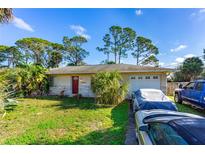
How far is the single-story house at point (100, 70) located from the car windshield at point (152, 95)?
577 centimetres

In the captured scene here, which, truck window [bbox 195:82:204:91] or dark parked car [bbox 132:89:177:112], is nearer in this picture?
dark parked car [bbox 132:89:177:112]

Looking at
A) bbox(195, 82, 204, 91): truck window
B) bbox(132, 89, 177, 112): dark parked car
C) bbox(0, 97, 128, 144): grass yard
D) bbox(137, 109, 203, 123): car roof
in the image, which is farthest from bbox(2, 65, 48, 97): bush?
bbox(137, 109, 203, 123): car roof

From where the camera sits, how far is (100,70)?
16.7 m

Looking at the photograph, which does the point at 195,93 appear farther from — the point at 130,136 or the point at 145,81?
the point at 130,136

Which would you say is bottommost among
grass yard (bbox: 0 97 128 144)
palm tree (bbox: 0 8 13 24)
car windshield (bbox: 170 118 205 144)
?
grass yard (bbox: 0 97 128 144)

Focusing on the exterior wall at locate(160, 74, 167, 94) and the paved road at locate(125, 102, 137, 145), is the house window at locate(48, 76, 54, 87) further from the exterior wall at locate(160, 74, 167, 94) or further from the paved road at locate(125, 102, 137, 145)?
the paved road at locate(125, 102, 137, 145)

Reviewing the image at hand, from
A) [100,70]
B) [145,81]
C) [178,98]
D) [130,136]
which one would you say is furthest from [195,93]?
[100,70]

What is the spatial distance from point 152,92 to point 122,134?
3832 millimetres

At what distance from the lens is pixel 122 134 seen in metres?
6.52

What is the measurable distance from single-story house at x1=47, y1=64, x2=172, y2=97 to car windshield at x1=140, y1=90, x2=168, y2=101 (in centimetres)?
577

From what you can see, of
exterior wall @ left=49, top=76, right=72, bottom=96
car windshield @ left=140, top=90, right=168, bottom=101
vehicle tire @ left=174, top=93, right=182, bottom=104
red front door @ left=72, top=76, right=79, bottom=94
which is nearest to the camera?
car windshield @ left=140, top=90, right=168, bottom=101

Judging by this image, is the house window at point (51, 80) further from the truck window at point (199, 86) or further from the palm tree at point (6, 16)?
the truck window at point (199, 86)

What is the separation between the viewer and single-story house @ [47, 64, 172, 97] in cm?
1559
